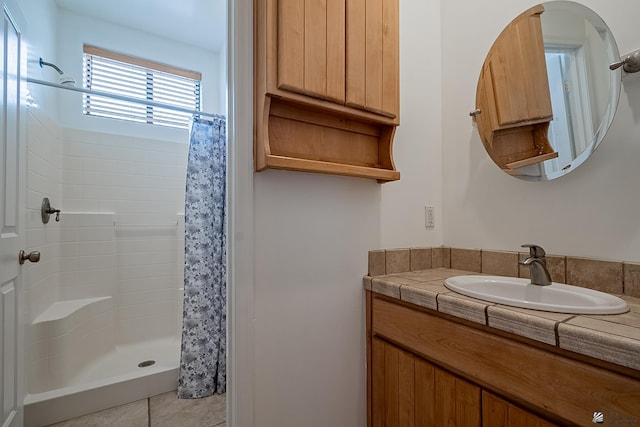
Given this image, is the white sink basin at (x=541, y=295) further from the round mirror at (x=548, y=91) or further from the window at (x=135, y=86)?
the window at (x=135, y=86)

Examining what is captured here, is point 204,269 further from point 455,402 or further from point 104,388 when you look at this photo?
point 455,402

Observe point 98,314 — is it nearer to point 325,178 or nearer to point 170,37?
point 325,178

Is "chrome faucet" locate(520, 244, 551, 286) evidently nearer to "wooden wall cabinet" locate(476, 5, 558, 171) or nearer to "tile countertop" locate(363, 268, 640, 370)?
"tile countertop" locate(363, 268, 640, 370)

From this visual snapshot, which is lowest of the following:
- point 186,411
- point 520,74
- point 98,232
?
point 186,411

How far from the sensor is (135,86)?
252 centimetres

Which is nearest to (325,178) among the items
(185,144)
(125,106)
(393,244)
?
(393,244)

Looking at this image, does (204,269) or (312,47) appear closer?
(312,47)

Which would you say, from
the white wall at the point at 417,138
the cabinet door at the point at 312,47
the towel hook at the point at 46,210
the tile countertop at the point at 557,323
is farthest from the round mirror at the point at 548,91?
the towel hook at the point at 46,210

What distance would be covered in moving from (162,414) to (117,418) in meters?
0.23

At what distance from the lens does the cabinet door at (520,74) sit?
3.65 ft

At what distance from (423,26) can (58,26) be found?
8.88ft


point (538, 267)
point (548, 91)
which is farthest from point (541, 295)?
point (548, 91)

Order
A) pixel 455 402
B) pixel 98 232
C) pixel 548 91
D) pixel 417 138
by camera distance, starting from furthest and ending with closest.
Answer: pixel 98 232
pixel 417 138
pixel 548 91
pixel 455 402

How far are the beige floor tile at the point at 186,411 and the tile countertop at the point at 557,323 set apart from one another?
1363 millimetres
